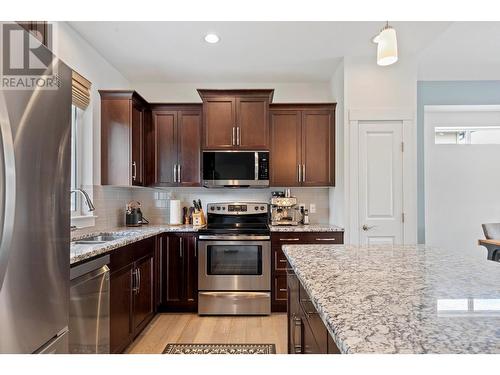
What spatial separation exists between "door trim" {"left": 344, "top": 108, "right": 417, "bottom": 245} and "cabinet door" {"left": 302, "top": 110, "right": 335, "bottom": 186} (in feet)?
1.46

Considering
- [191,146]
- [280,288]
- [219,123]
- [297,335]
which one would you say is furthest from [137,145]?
[297,335]

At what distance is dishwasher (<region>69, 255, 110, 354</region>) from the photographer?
5.95 ft

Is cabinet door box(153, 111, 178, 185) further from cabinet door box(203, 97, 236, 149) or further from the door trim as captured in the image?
the door trim

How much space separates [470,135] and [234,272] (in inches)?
146

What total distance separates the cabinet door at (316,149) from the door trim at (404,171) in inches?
17.5

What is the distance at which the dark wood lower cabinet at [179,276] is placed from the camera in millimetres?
3496

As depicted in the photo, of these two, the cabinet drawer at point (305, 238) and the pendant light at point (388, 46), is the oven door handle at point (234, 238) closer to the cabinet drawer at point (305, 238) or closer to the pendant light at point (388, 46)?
the cabinet drawer at point (305, 238)

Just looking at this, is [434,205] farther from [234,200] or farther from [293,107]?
[234,200]

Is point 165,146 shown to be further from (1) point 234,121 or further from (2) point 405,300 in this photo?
(2) point 405,300

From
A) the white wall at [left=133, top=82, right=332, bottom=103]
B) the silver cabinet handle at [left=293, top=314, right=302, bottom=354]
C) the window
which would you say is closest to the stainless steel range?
the silver cabinet handle at [left=293, top=314, right=302, bottom=354]

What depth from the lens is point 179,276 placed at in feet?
11.5

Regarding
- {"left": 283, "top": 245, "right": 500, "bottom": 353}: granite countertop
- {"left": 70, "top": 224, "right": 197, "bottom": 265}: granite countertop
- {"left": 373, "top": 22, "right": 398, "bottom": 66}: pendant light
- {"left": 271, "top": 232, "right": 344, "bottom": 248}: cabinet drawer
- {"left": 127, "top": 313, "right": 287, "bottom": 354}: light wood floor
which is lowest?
{"left": 127, "top": 313, "right": 287, "bottom": 354}: light wood floor

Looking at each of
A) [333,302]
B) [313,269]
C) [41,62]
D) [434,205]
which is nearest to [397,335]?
[333,302]

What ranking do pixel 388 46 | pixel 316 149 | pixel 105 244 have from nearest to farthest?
pixel 388 46
pixel 105 244
pixel 316 149
